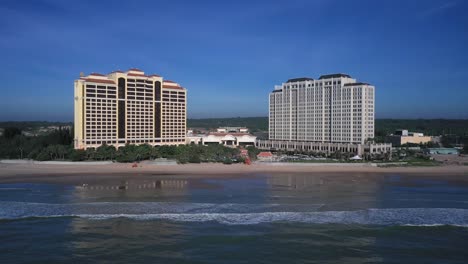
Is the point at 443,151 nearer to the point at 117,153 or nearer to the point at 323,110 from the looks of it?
the point at 323,110

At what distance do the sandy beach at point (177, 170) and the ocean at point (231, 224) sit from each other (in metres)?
7.29

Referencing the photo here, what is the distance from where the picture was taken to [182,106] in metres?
74.1

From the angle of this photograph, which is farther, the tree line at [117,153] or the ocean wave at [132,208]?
the tree line at [117,153]

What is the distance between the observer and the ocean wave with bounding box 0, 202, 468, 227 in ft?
77.6

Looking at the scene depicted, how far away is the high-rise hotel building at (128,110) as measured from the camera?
62344 mm

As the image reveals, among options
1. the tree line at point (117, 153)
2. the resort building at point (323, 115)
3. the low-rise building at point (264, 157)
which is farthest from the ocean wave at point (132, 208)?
the resort building at point (323, 115)

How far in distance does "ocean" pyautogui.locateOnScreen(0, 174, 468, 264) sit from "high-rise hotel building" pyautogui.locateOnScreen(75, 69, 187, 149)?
2704 cm

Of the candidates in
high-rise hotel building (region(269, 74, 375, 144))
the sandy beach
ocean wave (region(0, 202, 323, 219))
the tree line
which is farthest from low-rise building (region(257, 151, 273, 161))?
ocean wave (region(0, 202, 323, 219))

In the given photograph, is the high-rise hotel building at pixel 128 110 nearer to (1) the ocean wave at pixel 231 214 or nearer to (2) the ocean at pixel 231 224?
(2) the ocean at pixel 231 224

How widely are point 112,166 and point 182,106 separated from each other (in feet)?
81.4

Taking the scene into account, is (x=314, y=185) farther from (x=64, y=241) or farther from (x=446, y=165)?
(x=446, y=165)

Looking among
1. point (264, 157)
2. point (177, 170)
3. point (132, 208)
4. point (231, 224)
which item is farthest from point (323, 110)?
point (231, 224)

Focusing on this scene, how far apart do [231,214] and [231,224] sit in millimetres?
2190

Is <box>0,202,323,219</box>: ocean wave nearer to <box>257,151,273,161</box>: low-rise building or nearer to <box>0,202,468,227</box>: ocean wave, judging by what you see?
<box>0,202,468,227</box>: ocean wave
